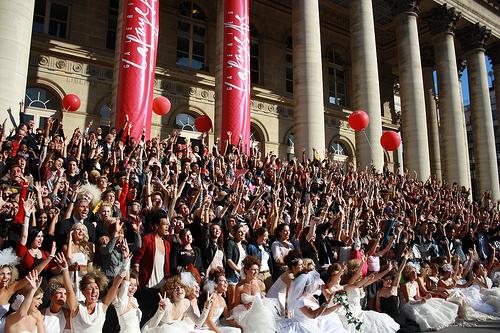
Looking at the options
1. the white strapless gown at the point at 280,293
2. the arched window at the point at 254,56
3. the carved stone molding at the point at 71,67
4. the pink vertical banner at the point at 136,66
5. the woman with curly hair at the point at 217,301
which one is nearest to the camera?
the woman with curly hair at the point at 217,301

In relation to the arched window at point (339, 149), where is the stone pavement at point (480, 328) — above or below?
below

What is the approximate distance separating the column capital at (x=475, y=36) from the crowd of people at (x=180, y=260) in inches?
746

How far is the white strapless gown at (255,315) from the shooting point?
5.12 m

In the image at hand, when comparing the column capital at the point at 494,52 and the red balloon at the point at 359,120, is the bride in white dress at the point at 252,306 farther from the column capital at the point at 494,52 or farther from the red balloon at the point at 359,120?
the column capital at the point at 494,52

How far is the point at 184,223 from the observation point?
6.41 m

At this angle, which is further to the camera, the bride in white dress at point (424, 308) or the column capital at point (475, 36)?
the column capital at point (475, 36)

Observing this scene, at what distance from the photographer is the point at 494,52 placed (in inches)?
1085

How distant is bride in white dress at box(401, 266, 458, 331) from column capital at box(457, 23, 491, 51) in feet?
73.4

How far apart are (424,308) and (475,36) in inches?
918

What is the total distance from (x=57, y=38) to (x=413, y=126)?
52.8ft

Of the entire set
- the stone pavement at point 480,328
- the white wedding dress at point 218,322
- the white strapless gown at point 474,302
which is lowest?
the stone pavement at point 480,328

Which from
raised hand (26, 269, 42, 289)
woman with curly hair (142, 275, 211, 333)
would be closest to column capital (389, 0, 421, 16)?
woman with curly hair (142, 275, 211, 333)

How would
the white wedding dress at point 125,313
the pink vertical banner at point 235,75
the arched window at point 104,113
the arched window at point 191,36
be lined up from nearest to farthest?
the white wedding dress at point 125,313 < the pink vertical banner at point 235,75 < the arched window at point 104,113 < the arched window at point 191,36

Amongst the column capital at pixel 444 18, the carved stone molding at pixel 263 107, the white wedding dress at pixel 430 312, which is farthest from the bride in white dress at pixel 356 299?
the column capital at pixel 444 18
